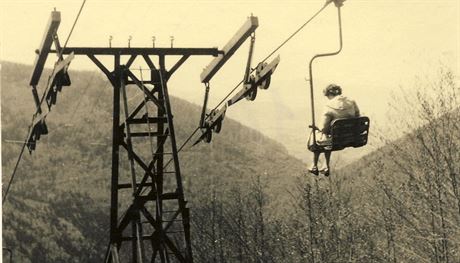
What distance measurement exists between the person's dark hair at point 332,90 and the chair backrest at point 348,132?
0.40 m

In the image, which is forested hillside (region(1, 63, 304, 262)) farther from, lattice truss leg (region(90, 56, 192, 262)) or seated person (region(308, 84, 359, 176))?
seated person (region(308, 84, 359, 176))

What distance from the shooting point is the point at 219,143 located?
61.3 m

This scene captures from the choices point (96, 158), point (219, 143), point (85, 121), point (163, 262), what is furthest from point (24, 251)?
point (163, 262)

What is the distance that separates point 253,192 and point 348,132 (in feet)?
126

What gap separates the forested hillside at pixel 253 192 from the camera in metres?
21.9

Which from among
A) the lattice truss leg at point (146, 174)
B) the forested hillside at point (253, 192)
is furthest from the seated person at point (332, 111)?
the forested hillside at point (253, 192)

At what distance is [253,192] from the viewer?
149ft

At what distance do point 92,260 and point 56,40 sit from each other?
3264 centimetres

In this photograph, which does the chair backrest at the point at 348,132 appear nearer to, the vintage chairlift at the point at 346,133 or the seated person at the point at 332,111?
the vintage chairlift at the point at 346,133

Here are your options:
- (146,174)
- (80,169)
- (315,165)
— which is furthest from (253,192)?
(315,165)

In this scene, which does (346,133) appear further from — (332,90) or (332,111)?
(332,90)

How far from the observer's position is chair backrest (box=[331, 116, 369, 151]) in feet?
23.5

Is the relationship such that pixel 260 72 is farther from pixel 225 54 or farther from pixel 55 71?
pixel 55 71

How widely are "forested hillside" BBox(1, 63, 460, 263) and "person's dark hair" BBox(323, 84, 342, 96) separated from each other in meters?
12.4
